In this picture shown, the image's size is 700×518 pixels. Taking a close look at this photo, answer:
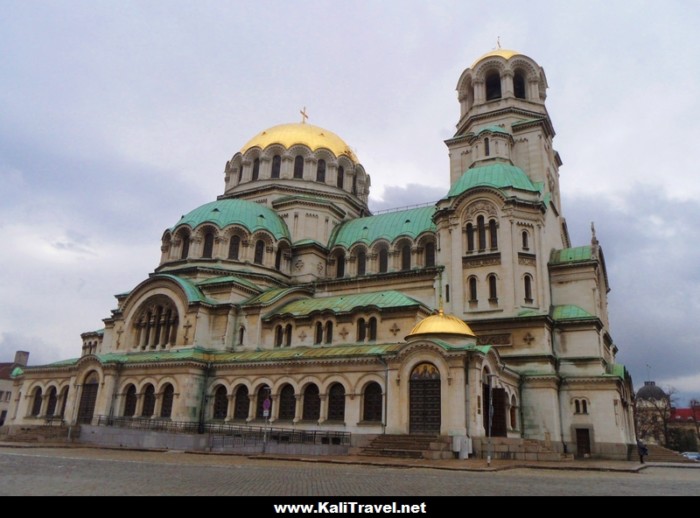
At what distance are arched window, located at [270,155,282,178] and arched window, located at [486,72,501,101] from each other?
20.0 metres

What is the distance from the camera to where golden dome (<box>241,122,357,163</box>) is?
54.6 metres

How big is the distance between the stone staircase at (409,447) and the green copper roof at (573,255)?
729 inches

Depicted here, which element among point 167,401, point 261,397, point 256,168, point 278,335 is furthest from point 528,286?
point 256,168

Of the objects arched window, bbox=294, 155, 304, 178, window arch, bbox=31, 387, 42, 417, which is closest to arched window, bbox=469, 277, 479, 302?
arched window, bbox=294, 155, 304, 178

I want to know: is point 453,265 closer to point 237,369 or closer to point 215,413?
point 237,369

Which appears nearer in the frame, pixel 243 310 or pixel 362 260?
pixel 243 310

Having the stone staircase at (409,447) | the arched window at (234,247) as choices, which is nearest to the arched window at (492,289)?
the stone staircase at (409,447)

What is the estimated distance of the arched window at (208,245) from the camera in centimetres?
4647

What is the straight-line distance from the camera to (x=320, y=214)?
5091 cm

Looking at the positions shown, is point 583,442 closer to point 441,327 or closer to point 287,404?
point 441,327

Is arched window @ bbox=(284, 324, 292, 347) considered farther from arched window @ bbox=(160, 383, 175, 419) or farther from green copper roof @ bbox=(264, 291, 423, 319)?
arched window @ bbox=(160, 383, 175, 419)
